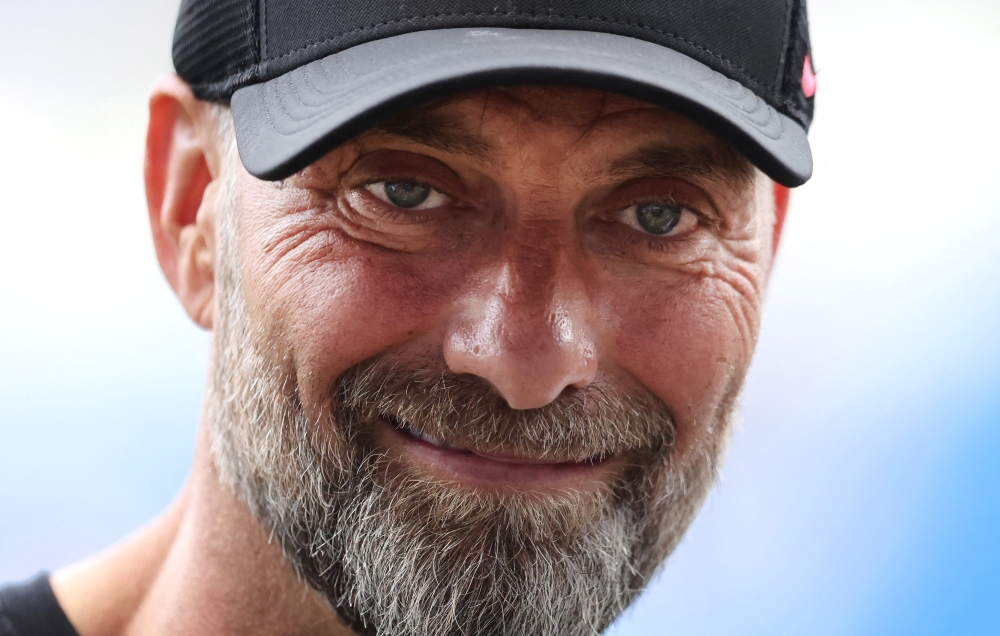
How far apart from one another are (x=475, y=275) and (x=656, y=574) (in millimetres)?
623

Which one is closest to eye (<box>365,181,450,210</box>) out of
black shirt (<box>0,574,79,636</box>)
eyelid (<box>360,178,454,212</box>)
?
eyelid (<box>360,178,454,212</box>)

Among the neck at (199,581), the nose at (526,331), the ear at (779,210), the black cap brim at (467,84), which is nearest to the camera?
the black cap brim at (467,84)

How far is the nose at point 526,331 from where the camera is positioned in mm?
1128

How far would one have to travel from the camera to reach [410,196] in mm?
1212

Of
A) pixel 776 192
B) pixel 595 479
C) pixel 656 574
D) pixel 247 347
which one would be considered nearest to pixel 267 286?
pixel 247 347

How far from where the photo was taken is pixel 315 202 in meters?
1.24

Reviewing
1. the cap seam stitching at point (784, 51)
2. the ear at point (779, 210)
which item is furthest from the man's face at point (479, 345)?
the ear at point (779, 210)

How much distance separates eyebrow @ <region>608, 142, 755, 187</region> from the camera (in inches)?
45.9

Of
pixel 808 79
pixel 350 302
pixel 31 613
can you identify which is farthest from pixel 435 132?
pixel 31 613

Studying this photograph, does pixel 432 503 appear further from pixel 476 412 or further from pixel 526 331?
pixel 526 331

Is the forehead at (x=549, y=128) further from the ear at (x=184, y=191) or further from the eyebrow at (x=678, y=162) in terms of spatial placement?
the ear at (x=184, y=191)

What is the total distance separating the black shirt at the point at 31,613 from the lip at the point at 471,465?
71 cm

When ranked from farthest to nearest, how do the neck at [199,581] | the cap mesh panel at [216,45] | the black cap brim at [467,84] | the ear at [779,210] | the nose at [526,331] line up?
the ear at [779,210]
the neck at [199,581]
the cap mesh panel at [216,45]
the nose at [526,331]
the black cap brim at [467,84]

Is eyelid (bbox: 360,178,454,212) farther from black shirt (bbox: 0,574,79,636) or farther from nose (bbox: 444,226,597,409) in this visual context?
black shirt (bbox: 0,574,79,636)
